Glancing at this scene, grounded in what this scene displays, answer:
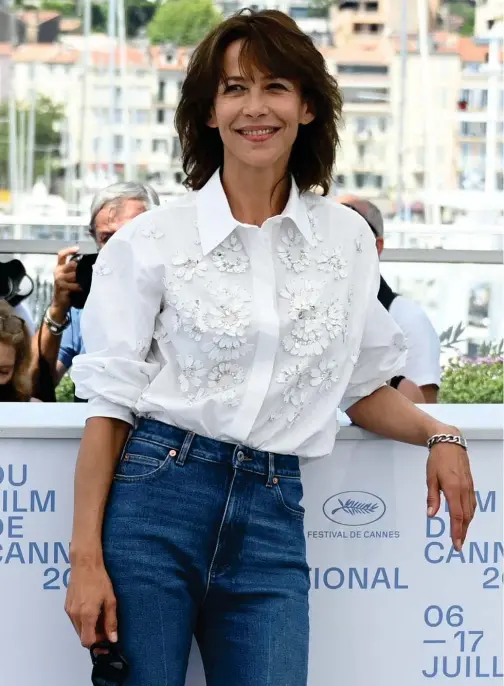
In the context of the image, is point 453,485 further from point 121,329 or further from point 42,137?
point 42,137

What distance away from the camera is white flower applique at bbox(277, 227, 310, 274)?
188 centimetres

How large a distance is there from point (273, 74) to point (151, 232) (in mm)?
310

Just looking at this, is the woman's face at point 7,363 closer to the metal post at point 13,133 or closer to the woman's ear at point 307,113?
the woman's ear at point 307,113

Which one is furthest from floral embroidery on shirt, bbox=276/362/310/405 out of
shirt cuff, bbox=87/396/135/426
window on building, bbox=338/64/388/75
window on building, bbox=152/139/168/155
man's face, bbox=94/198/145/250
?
window on building, bbox=338/64/388/75

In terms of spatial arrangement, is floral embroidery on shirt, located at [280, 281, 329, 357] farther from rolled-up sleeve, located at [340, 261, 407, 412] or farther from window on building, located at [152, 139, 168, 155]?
window on building, located at [152, 139, 168, 155]

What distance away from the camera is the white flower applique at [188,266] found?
183cm

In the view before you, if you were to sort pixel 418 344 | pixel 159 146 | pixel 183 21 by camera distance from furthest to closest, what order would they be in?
1. pixel 159 146
2. pixel 183 21
3. pixel 418 344

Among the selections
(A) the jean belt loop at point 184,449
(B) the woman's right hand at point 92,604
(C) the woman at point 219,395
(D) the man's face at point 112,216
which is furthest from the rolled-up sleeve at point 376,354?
(D) the man's face at point 112,216

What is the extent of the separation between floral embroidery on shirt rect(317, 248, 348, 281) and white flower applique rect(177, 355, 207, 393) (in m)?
0.26

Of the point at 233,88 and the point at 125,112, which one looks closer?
the point at 233,88

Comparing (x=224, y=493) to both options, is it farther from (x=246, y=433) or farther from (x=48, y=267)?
(x=48, y=267)

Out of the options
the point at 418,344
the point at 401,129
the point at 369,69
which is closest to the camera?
the point at 418,344

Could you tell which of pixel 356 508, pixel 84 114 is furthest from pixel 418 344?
pixel 84 114

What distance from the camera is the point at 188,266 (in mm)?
1838
